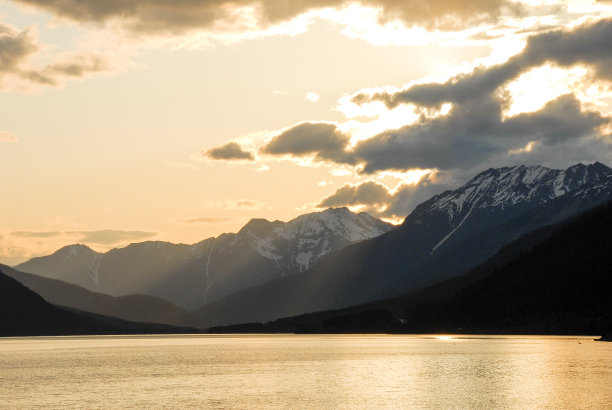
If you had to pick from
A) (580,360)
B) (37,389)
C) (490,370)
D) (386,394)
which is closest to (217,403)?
(386,394)

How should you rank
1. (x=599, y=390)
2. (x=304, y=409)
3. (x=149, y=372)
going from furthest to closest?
(x=149, y=372) → (x=599, y=390) → (x=304, y=409)

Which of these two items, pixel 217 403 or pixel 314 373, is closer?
pixel 217 403

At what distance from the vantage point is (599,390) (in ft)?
441

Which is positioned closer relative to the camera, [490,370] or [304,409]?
[304,409]

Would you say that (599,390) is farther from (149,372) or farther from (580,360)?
(149,372)

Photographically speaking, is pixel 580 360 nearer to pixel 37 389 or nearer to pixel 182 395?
pixel 182 395

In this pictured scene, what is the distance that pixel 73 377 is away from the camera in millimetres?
178750

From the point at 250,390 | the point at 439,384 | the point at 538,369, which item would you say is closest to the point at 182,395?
the point at 250,390

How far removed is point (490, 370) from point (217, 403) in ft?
257

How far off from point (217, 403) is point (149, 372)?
236 feet

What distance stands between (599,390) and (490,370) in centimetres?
4976

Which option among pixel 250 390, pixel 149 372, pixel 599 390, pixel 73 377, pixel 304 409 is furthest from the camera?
pixel 149 372

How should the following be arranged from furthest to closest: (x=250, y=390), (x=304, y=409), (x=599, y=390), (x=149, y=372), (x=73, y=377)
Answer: (x=149, y=372) → (x=73, y=377) → (x=250, y=390) → (x=599, y=390) → (x=304, y=409)

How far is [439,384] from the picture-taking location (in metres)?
156
